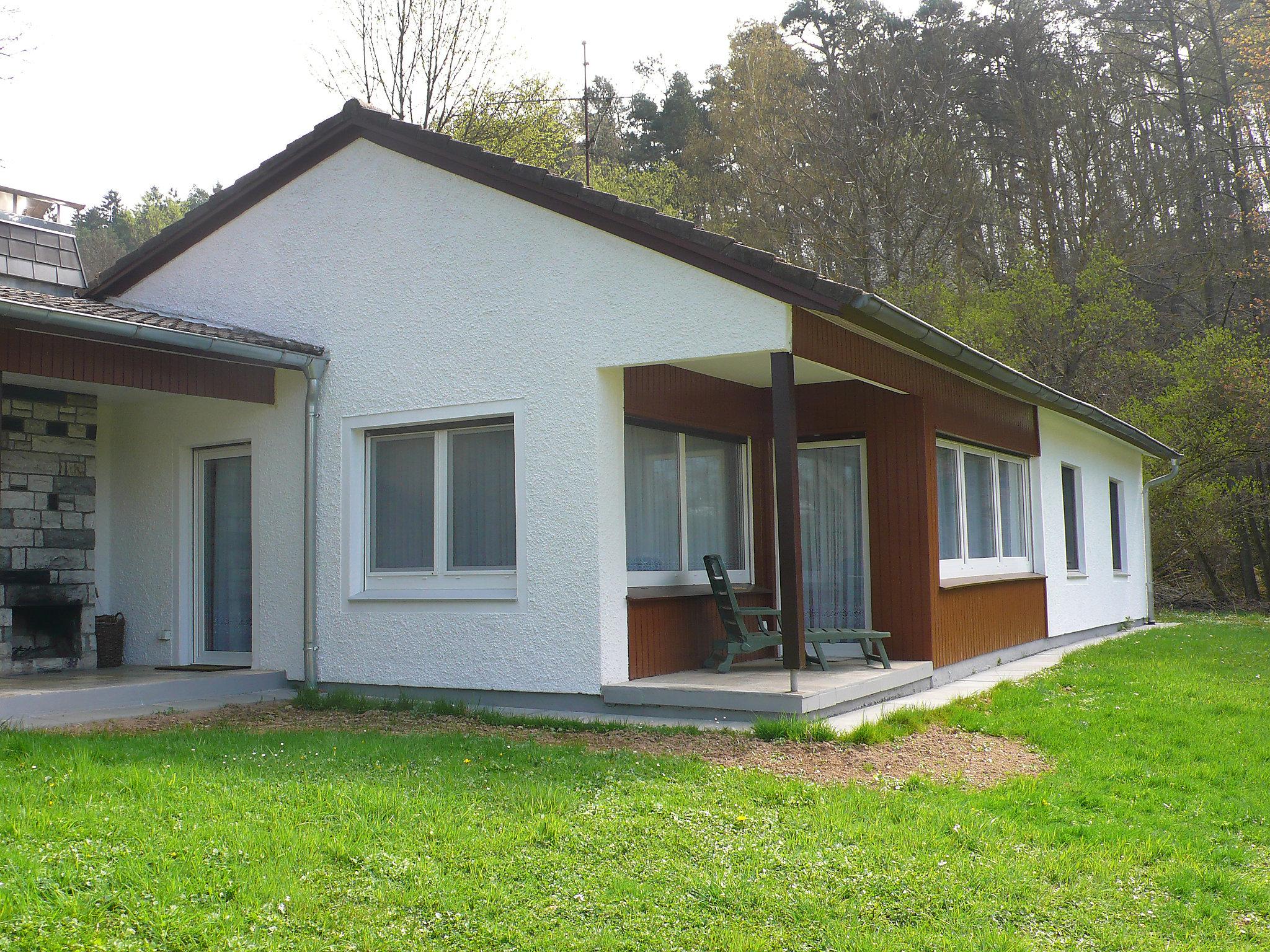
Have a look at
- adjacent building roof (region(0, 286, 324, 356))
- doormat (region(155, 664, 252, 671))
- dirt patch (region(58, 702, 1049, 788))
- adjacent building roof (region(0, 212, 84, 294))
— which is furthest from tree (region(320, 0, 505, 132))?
dirt patch (region(58, 702, 1049, 788))

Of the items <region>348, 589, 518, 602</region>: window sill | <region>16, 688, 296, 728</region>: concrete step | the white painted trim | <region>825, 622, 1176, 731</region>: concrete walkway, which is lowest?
<region>825, 622, 1176, 731</region>: concrete walkway

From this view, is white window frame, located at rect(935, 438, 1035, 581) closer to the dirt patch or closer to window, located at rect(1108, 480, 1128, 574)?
the dirt patch

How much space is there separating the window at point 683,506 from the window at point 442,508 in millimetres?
1036

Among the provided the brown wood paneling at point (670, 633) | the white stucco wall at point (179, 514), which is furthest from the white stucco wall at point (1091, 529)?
the white stucco wall at point (179, 514)

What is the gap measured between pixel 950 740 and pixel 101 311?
6880mm

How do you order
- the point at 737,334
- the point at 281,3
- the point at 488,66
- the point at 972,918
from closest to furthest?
1. the point at 972,918
2. the point at 737,334
3. the point at 281,3
4. the point at 488,66

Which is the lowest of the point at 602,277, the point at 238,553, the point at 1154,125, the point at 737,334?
the point at 238,553

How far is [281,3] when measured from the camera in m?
17.9

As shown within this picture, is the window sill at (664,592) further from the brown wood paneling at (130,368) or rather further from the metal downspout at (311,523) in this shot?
the brown wood paneling at (130,368)

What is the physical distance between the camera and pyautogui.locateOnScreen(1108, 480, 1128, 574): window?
17109 mm

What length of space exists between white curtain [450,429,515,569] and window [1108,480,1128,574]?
1159cm

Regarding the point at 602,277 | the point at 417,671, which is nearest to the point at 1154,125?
the point at 602,277

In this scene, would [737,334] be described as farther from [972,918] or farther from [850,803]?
[972,918]

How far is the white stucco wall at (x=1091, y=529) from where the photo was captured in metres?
13.5
